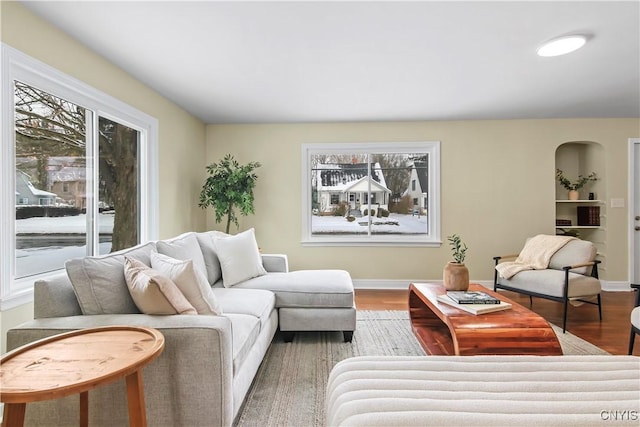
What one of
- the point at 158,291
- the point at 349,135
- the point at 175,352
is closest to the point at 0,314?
the point at 158,291

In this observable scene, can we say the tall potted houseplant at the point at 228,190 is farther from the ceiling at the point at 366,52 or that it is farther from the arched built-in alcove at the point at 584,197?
the arched built-in alcove at the point at 584,197

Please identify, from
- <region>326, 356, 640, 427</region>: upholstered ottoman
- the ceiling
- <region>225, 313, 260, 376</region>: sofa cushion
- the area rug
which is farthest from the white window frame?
<region>326, 356, 640, 427</region>: upholstered ottoman

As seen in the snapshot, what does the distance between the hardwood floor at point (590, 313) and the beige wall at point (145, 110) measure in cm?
250

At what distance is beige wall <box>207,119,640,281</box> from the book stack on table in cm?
224

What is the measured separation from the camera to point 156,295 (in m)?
1.60

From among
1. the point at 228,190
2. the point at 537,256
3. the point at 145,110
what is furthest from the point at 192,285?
the point at 537,256

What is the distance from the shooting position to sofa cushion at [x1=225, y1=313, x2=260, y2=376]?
5.72 ft

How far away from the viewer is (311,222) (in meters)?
4.84

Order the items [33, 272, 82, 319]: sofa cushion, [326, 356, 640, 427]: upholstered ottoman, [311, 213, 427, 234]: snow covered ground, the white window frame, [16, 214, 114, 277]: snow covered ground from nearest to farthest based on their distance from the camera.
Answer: [326, 356, 640, 427]: upholstered ottoman < [33, 272, 82, 319]: sofa cushion < the white window frame < [16, 214, 114, 277]: snow covered ground < [311, 213, 427, 234]: snow covered ground

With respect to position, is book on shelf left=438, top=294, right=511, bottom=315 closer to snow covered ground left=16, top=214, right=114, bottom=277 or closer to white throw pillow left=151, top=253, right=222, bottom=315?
white throw pillow left=151, top=253, right=222, bottom=315

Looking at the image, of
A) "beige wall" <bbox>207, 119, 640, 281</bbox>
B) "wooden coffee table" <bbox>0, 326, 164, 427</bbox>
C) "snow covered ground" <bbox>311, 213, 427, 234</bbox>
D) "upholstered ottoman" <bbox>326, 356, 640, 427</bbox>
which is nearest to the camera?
"upholstered ottoman" <bbox>326, 356, 640, 427</bbox>

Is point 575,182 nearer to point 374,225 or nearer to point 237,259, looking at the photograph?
point 374,225

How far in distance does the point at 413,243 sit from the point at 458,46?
2773 millimetres

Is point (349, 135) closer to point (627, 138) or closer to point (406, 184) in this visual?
point (406, 184)
